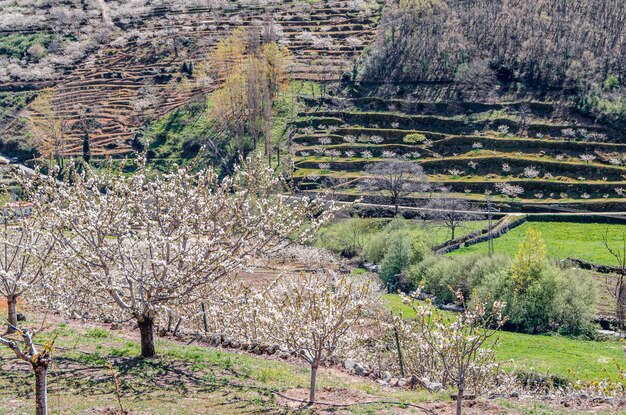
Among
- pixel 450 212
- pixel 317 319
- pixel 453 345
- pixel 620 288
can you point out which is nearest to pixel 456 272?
pixel 450 212

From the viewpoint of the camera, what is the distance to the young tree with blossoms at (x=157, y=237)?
17891mm

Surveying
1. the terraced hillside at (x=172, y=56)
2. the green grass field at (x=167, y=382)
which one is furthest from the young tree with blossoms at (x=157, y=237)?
the terraced hillside at (x=172, y=56)

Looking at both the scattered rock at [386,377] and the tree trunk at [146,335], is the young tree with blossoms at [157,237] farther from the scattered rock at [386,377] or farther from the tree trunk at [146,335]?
the scattered rock at [386,377]

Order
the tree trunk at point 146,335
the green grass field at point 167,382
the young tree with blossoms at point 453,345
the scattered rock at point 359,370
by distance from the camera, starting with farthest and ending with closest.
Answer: the scattered rock at point 359,370
the tree trunk at point 146,335
the green grass field at point 167,382
the young tree with blossoms at point 453,345

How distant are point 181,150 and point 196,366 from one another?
219ft

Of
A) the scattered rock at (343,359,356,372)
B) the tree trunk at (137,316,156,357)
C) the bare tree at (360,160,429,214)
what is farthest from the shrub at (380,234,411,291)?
the tree trunk at (137,316,156,357)

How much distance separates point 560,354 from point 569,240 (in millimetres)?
22662

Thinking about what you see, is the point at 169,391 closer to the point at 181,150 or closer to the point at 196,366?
the point at 196,366

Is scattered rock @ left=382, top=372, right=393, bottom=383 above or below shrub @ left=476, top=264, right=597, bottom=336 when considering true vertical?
above

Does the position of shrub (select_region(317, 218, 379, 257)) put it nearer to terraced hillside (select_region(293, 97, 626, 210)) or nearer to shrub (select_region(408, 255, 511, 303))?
terraced hillside (select_region(293, 97, 626, 210))

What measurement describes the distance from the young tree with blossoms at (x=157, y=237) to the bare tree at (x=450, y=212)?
145ft

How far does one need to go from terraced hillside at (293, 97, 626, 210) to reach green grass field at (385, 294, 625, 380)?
26466mm

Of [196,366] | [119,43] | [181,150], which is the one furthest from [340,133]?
[196,366]

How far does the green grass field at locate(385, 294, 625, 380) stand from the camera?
3334 centimetres
